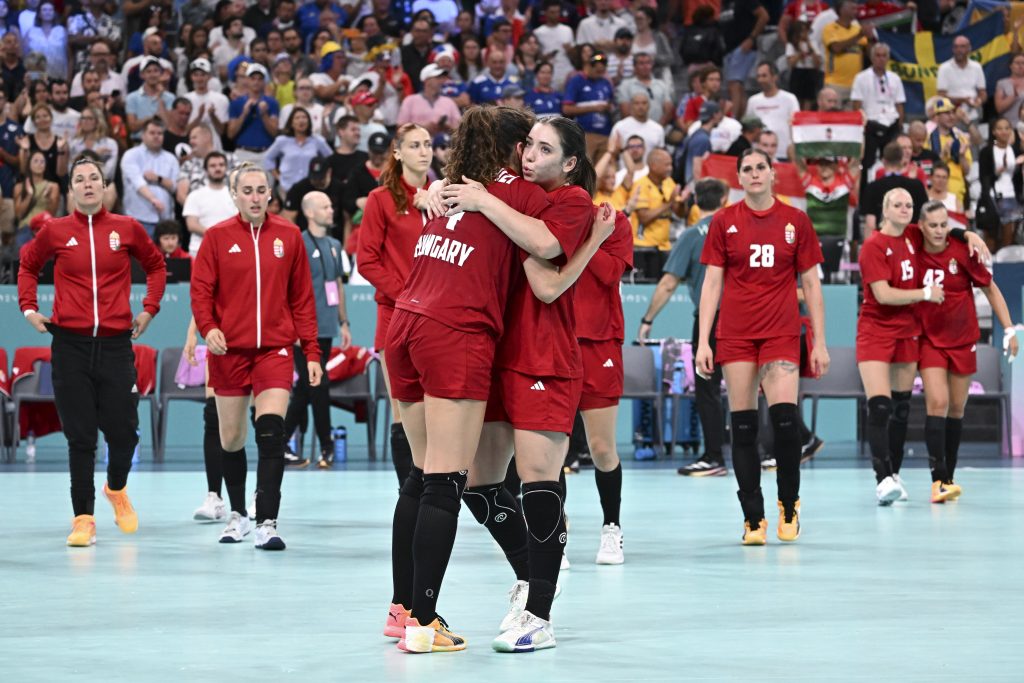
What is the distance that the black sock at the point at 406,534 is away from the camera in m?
4.93

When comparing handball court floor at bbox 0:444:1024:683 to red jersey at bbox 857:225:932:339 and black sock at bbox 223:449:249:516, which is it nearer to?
black sock at bbox 223:449:249:516

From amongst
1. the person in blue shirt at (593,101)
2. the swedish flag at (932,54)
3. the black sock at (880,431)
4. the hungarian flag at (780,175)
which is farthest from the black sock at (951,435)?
the swedish flag at (932,54)

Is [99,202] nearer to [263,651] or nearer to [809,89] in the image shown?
[263,651]

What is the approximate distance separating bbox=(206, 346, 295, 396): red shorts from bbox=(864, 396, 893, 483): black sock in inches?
160

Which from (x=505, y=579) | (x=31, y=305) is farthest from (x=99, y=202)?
(x=505, y=579)

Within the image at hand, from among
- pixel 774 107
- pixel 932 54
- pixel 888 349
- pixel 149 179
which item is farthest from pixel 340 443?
pixel 932 54

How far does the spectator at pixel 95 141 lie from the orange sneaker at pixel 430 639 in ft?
37.9

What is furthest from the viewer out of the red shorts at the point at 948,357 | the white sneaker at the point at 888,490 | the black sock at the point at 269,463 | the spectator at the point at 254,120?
the spectator at the point at 254,120

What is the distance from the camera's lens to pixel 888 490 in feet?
31.1

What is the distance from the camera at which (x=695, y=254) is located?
11664 mm

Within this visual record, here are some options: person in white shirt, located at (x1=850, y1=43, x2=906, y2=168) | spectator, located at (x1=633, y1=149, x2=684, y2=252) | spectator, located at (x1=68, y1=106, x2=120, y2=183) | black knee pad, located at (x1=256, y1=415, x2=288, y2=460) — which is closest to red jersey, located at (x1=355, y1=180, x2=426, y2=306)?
black knee pad, located at (x1=256, y1=415, x2=288, y2=460)

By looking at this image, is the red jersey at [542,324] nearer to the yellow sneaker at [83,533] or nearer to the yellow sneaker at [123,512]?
the yellow sneaker at [83,533]

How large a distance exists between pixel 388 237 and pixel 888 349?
4.00 m

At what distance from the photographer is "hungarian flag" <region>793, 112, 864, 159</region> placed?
52.5ft
